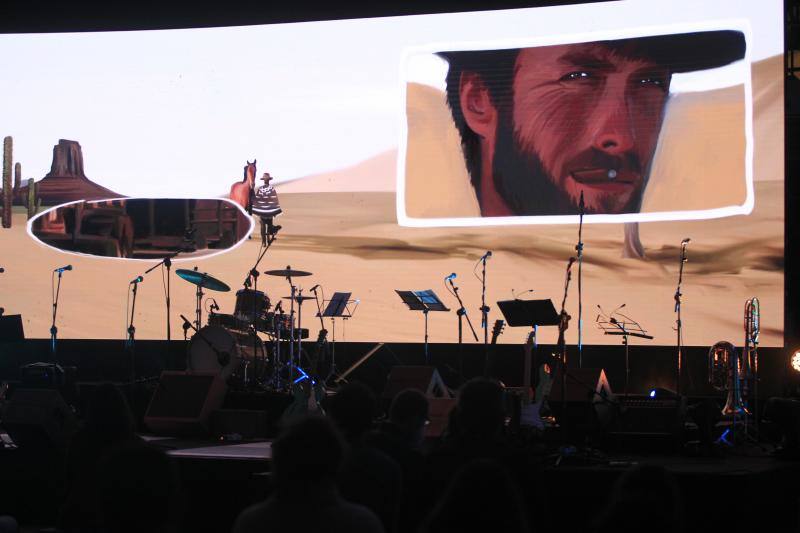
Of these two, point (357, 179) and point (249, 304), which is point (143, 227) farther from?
point (357, 179)

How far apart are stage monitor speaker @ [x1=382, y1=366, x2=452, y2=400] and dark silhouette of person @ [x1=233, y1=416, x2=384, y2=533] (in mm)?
5627

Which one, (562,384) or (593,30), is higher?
(593,30)

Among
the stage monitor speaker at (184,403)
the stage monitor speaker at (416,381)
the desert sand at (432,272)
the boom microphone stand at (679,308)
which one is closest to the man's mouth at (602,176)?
the desert sand at (432,272)

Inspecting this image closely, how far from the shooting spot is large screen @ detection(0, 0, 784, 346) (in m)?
8.68

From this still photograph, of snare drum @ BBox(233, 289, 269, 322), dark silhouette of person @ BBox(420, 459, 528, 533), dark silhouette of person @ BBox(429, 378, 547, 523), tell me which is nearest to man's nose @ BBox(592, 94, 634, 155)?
snare drum @ BBox(233, 289, 269, 322)

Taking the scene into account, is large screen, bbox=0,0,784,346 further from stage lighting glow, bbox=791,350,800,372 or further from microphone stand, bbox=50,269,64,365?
stage lighting glow, bbox=791,350,800,372

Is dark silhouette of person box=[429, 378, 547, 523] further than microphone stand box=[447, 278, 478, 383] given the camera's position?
No

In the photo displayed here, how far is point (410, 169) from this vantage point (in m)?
9.45

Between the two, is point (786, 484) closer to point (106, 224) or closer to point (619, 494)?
point (619, 494)

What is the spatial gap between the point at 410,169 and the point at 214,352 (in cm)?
254

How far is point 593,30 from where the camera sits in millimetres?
8992

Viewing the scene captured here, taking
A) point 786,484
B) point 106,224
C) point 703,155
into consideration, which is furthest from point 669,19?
point 106,224

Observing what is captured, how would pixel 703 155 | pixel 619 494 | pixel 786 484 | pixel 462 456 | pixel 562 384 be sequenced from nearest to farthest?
pixel 619 494
pixel 462 456
pixel 786 484
pixel 562 384
pixel 703 155

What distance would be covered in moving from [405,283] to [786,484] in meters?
4.35
